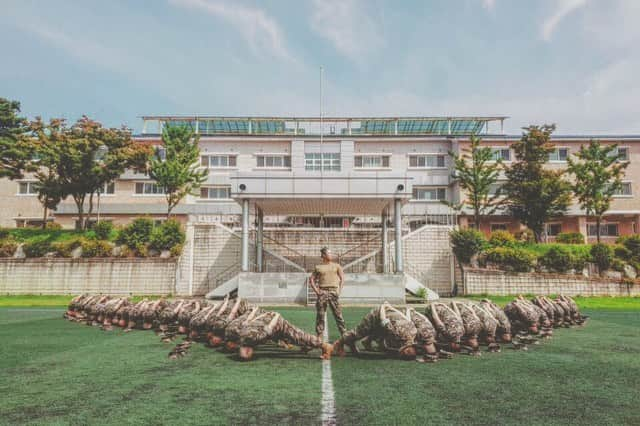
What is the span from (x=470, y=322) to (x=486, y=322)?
408mm

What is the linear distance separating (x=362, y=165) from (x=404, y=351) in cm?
3555

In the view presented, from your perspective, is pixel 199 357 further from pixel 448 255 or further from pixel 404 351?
pixel 448 255

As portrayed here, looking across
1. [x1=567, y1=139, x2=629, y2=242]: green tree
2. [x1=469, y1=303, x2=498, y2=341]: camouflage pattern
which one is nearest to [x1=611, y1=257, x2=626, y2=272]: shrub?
[x1=567, y1=139, x2=629, y2=242]: green tree

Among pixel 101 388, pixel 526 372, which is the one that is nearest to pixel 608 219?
pixel 526 372

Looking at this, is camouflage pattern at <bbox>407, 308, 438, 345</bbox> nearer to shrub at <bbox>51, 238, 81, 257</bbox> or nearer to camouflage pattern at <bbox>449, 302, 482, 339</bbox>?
camouflage pattern at <bbox>449, 302, 482, 339</bbox>

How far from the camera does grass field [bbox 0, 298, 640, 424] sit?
12.7 feet

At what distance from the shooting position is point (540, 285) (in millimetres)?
24391

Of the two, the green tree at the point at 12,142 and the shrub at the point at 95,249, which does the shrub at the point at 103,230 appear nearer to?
the shrub at the point at 95,249

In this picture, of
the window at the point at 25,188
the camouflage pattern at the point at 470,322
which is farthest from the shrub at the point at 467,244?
the window at the point at 25,188

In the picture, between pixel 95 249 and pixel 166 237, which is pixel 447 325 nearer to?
pixel 166 237

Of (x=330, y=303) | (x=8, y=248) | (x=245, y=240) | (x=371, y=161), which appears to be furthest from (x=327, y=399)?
(x=371, y=161)

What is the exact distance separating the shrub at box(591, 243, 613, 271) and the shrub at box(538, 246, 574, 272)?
1527 millimetres

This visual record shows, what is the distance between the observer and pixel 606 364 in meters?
6.14

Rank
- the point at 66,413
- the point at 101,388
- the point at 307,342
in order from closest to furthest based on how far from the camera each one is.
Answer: the point at 66,413 < the point at 101,388 < the point at 307,342
